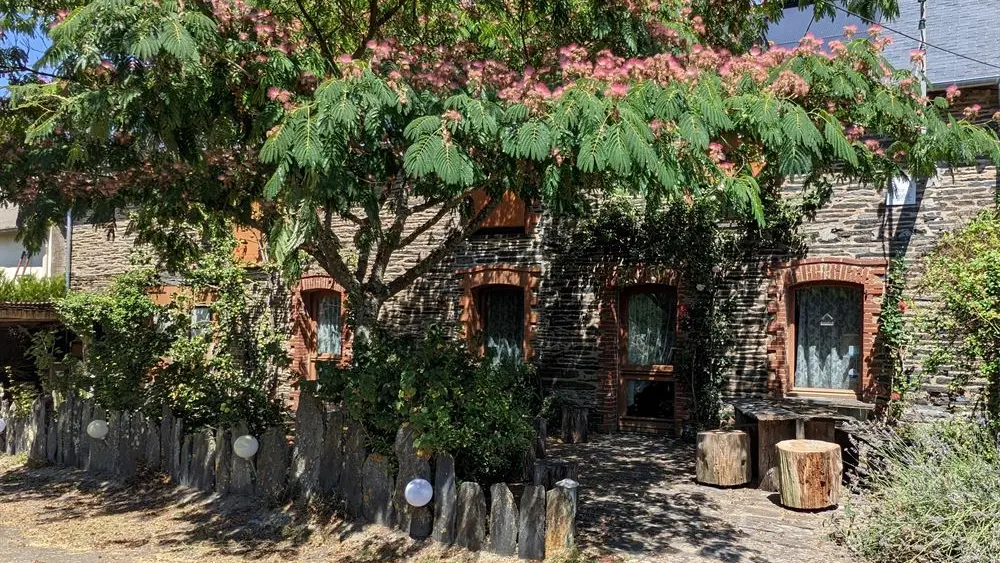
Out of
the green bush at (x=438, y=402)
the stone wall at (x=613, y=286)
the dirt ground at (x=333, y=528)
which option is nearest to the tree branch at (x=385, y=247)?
the green bush at (x=438, y=402)

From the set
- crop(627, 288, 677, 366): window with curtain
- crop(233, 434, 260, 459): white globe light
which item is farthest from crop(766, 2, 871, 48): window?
crop(233, 434, 260, 459): white globe light

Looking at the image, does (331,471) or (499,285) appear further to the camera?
(499,285)

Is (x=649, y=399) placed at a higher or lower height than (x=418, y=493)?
higher

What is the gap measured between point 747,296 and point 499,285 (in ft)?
12.6

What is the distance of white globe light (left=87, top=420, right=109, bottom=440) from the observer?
9.42 m

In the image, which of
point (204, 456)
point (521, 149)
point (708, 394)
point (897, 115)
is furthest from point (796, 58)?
point (204, 456)

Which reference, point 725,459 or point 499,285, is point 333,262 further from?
point 499,285

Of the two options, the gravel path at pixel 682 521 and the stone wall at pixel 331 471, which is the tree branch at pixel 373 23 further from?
the gravel path at pixel 682 521

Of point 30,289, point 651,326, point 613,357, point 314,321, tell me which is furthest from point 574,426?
point 30,289

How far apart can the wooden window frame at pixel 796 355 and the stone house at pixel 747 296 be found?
0.02m

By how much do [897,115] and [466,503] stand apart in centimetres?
467

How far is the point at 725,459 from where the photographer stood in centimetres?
838

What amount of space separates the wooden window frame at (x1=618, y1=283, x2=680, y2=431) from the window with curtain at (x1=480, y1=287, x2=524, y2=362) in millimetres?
1675

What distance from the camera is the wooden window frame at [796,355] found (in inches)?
404
